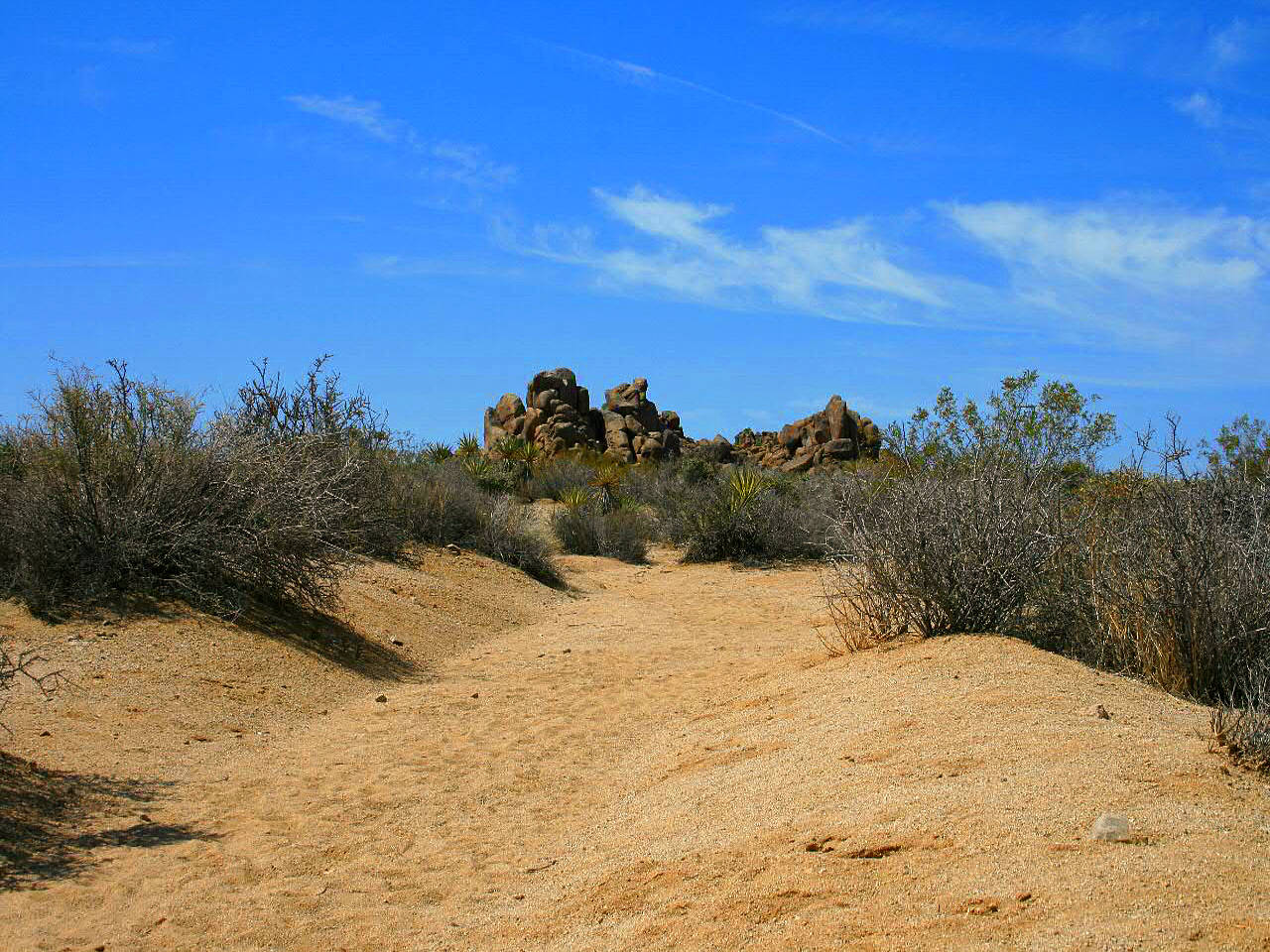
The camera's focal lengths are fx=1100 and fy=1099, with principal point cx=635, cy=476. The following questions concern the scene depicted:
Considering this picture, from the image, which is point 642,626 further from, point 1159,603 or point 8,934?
point 8,934

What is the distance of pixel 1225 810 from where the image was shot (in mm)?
4930

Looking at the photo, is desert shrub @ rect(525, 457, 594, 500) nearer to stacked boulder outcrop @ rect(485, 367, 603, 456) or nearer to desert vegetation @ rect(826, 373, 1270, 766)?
stacked boulder outcrop @ rect(485, 367, 603, 456)

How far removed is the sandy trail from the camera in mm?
4391

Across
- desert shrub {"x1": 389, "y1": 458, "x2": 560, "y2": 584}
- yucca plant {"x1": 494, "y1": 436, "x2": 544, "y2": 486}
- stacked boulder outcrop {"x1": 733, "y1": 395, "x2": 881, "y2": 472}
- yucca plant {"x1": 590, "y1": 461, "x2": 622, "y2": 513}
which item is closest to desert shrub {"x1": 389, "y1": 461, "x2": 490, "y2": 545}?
desert shrub {"x1": 389, "y1": 458, "x2": 560, "y2": 584}

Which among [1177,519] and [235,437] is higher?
[235,437]

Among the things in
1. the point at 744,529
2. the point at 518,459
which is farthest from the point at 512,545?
the point at 518,459

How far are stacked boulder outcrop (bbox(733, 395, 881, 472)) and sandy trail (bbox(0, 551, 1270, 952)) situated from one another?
39524 millimetres

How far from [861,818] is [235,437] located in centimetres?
1000

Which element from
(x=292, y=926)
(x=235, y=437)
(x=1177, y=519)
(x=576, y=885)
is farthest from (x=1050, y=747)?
(x=235, y=437)

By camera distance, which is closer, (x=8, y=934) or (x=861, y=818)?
(x=8, y=934)

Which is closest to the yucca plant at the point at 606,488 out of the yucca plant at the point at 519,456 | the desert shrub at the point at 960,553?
the yucca plant at the point at 519,456

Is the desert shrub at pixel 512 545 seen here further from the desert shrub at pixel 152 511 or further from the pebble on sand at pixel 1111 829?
the pebble on sand at pixel 1111 829

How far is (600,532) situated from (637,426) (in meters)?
25.1

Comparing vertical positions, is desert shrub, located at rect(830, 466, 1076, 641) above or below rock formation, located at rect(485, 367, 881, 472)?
below
